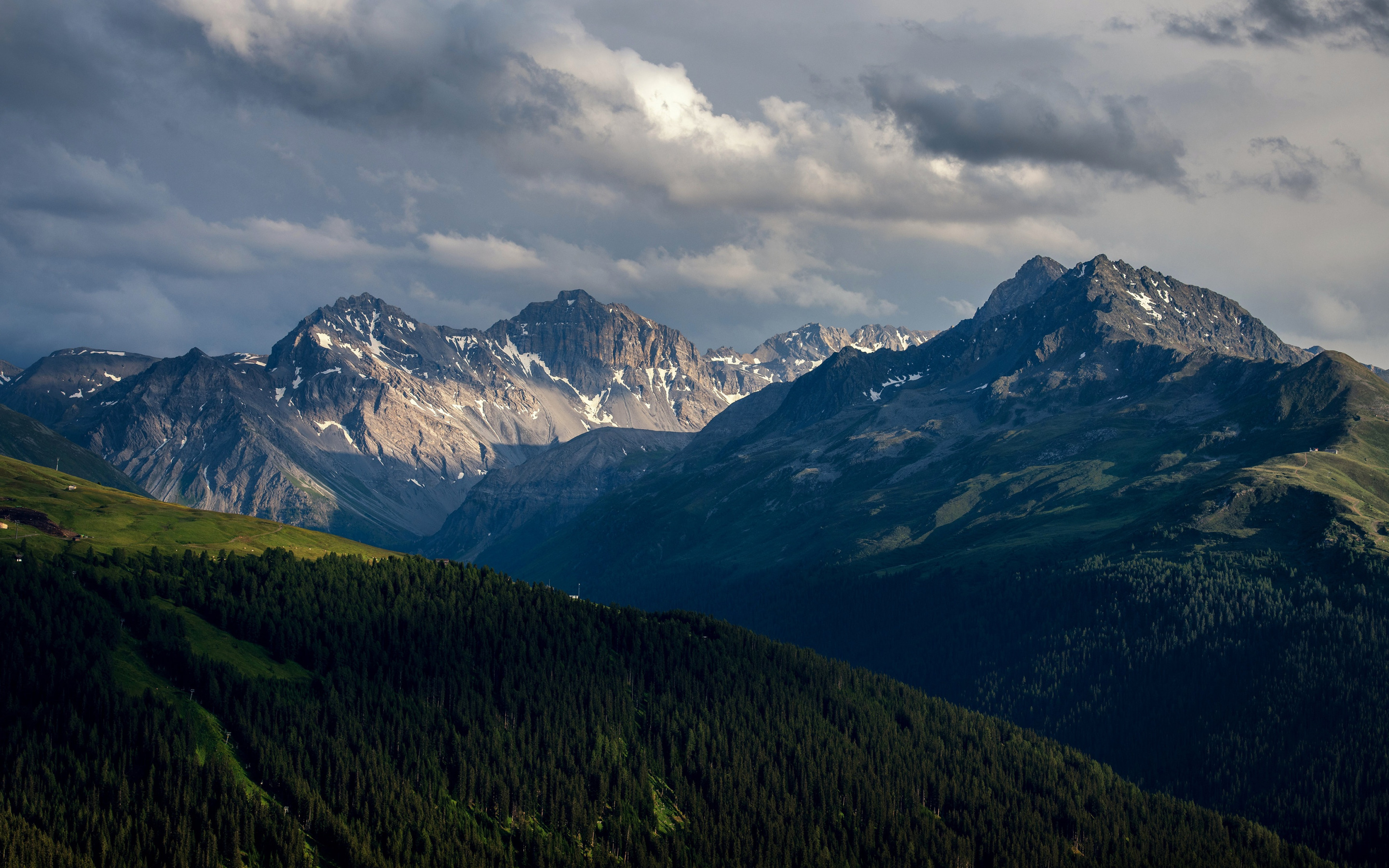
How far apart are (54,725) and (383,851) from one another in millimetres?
59280

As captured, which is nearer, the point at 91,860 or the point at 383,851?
the point at 91,860

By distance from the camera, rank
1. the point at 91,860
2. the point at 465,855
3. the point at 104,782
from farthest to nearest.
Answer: the point at 465,855, the point at 104,782, the point at 91,860

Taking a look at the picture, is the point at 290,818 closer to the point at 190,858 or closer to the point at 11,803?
the point at 190,858

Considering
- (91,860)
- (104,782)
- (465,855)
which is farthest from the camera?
(465,855)

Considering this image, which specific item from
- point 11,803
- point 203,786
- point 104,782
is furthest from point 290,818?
point 11,803

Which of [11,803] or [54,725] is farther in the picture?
[54,725]

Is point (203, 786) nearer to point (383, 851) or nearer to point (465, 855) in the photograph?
point (383, 851)

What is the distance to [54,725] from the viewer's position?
195 metres

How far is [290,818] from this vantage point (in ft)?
635

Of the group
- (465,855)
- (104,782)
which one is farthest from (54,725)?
(465,855)

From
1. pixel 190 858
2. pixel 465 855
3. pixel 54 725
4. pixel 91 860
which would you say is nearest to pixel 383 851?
pixel 465 855

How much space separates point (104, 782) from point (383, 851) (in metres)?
45.9

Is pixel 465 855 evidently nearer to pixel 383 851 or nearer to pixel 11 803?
pixel 383 851

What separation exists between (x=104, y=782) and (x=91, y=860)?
19.8 metres
